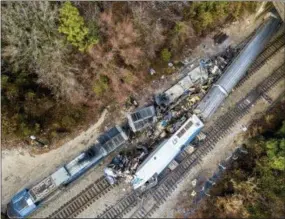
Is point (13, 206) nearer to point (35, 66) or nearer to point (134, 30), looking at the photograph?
point (35, 66)

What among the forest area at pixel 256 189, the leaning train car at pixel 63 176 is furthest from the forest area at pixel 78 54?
the forest area at pixel 256 189

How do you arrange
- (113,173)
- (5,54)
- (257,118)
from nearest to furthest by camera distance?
(5,54) < (113,173) < (257,118)

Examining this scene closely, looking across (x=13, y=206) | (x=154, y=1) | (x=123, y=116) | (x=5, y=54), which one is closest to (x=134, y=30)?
(x=154, y=1)

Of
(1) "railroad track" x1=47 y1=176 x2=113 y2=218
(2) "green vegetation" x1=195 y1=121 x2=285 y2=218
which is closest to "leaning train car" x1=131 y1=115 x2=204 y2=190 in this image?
(1) "railroad track" x1=47 y1=176 x2=113 y2=218

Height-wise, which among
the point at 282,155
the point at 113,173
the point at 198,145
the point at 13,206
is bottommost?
the point at 282,155

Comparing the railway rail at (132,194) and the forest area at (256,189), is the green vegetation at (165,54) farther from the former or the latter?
the forest area at (256,189)
